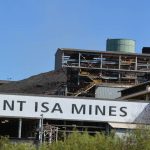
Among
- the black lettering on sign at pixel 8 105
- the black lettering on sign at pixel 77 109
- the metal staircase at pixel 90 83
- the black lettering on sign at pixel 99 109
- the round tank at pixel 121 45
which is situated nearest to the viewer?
the black lettering on sign at pixel 8 105

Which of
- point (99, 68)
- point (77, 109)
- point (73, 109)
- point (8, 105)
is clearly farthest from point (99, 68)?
point (8, 105)

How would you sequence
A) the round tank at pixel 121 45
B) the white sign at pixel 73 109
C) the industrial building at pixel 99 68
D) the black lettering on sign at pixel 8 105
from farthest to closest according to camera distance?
the round tank at pixel 121 45 < the industrial building at pixel 99 68 < the white sign at pixel 73 109 < the black lettering on sign at pixel 8 105

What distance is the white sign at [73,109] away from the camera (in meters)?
57.9

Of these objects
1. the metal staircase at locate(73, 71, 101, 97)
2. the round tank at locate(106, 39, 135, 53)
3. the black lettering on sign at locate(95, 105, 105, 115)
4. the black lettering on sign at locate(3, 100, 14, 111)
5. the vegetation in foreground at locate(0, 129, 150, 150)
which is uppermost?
the round tank at locate(106, 39, 135, 53)

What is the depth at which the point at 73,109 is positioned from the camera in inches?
2328

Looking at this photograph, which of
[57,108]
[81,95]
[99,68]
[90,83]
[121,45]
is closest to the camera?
[57,108]

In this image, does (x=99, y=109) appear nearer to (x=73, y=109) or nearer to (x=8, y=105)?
(x=73, y=109)

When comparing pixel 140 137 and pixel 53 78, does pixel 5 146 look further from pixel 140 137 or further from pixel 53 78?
pixel 53 78

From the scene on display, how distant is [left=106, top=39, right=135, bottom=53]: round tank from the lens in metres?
114

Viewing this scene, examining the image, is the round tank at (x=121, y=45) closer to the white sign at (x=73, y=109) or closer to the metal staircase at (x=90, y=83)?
the metal staircase at (x=90, y=83)

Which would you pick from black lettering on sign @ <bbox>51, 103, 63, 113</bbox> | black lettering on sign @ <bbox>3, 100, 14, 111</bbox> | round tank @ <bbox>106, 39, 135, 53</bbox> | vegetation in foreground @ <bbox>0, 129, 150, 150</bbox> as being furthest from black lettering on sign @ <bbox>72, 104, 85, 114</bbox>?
round tank @ <bbox>106, 39, 135, 53</bbox>

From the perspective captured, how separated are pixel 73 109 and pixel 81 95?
28.6 metres

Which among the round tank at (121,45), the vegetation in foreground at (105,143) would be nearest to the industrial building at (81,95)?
the round tank at (121,45)

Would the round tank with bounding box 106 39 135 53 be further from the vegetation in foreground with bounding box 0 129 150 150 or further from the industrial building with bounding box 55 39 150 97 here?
the vegetation in foreground with bounding box 0 129 150 150
